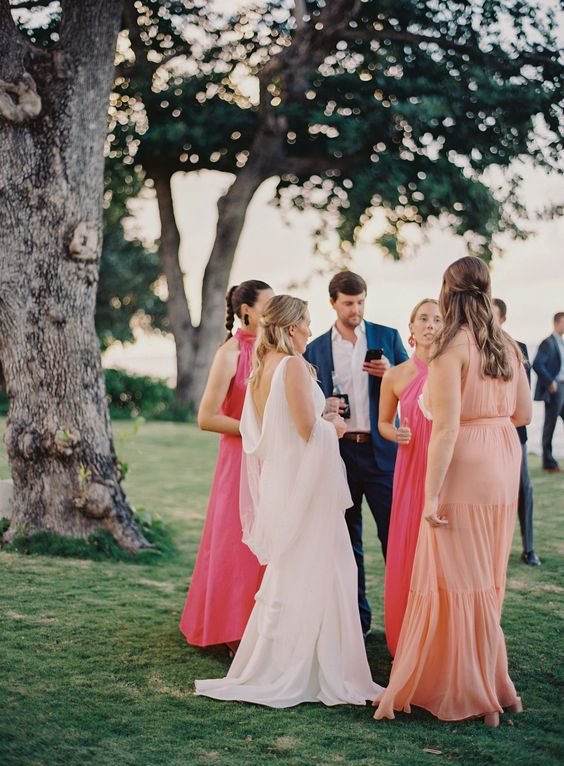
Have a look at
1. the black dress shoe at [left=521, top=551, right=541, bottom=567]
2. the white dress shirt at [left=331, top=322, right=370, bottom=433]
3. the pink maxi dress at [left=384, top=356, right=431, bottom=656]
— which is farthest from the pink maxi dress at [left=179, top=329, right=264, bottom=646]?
the black dress shoe at [left=521, top=551, right=541, bottom=567]

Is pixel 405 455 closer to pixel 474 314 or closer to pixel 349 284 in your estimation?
pixel 349 284

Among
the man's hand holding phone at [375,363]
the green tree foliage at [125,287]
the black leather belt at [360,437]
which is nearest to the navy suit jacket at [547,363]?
the black leather belt at [360,437]

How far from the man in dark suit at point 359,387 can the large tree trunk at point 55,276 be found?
2.57 m

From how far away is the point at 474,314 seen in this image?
4.21m

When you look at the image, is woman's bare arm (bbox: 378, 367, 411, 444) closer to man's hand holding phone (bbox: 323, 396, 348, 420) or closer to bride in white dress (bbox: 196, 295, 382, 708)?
man's hand holding phone (bbox: 323, 396, 348, 420)

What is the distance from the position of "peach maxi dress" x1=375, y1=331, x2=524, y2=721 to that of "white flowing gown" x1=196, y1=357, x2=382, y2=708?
1.07ft

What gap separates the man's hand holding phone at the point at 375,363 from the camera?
17.6 feet

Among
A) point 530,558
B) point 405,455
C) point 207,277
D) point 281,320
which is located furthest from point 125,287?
point 281,320

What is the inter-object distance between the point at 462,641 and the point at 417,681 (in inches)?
11.7

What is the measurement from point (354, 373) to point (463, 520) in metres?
1.70

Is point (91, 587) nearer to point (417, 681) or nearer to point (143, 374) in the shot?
point (417, 681)

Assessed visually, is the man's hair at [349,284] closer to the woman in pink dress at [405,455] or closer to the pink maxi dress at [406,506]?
the woman in pink dress at [405,455]

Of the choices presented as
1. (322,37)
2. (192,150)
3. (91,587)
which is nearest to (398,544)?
(91,587)

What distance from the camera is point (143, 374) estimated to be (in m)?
23.1
